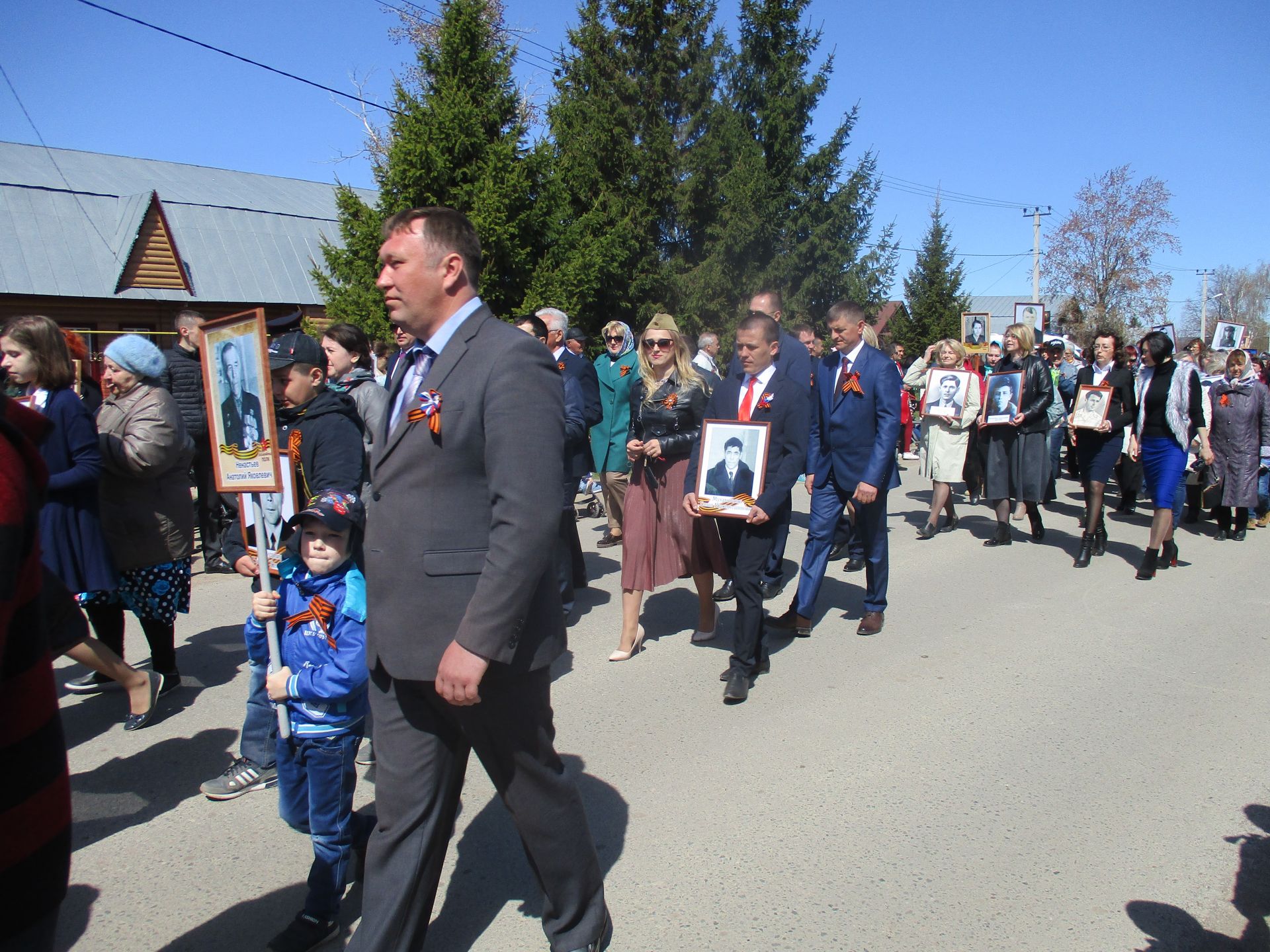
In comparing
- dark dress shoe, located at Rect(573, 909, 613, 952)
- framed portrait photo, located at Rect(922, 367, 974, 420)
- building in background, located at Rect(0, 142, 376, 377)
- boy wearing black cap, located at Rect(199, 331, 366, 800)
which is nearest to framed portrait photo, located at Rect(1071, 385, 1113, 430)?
framed portrait photo, located at Rect(922, 367, 974, 420)

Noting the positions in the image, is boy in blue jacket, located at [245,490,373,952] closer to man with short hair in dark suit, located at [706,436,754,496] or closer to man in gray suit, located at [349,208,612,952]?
man in gray suit, located at [349,208,612,952]

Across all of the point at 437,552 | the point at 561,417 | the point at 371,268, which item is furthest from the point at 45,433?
the point at 371,268

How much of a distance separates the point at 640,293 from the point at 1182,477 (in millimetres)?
15859

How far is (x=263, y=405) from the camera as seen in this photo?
10.9 feet

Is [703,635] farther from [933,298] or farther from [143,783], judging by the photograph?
[933,298]

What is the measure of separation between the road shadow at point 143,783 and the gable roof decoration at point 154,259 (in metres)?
19.0

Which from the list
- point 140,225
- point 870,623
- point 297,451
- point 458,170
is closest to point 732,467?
point 870,623

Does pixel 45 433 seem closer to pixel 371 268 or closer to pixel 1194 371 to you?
pixel 1194 371

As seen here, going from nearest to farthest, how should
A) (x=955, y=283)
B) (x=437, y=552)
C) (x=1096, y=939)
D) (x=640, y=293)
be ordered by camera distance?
1. (x=437, y=552)
2. (x=1096, y=939)
3. (x=640, y=293)
4. (x=955, y=283)

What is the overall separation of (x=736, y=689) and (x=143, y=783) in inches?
108

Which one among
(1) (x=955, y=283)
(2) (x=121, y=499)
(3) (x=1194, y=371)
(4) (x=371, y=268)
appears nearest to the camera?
(2) (x=121, y=499)

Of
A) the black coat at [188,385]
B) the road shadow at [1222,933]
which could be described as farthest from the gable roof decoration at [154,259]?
the road shadow at [1222,933]

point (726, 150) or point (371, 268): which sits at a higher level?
point (726, 150)

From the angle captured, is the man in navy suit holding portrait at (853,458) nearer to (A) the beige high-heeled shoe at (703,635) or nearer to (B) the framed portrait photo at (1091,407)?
(A) the beige high-heeled shoe at (703,635)
